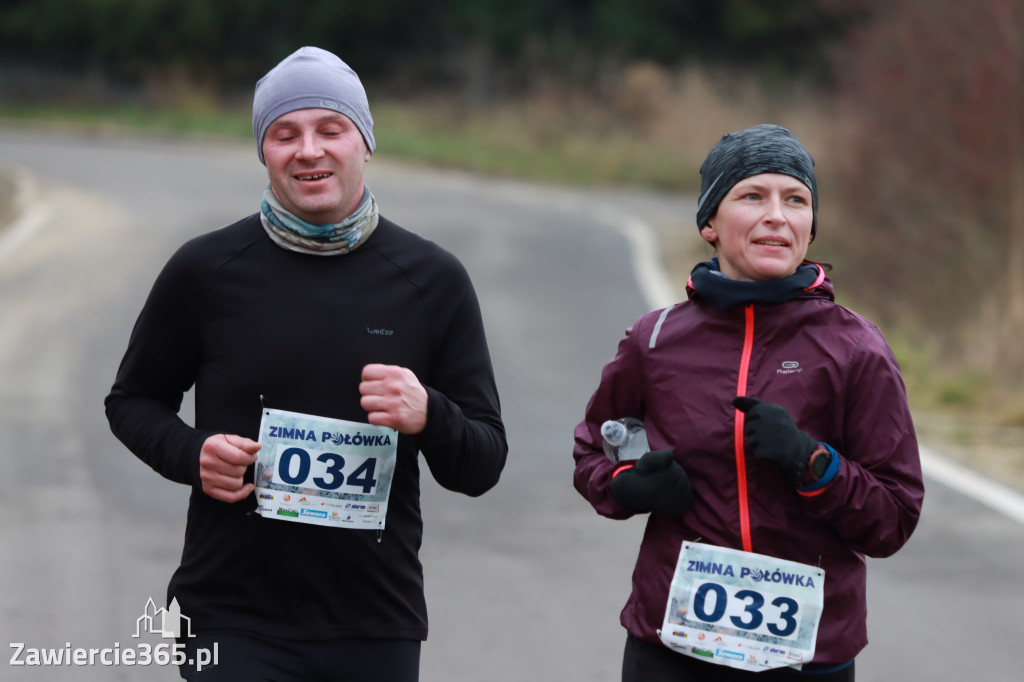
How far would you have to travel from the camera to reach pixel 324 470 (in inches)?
122

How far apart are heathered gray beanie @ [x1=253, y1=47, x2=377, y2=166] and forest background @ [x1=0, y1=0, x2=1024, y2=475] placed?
6683 mm

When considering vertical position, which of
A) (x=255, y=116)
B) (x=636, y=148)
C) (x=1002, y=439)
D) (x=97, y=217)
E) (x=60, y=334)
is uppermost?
(x=636, y=148)

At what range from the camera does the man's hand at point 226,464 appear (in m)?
3.00

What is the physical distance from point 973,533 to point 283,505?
5.12m

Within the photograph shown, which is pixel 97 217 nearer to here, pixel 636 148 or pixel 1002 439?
pixel 1002 439

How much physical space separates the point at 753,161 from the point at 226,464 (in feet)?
4.04

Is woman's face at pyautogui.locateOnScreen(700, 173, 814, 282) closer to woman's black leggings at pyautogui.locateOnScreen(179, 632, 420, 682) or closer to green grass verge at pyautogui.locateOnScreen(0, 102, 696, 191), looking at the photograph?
woman's black leggings at pyautogui.locateOnScreen(179, 632, 420, 682)

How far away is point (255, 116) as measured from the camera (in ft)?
10.7

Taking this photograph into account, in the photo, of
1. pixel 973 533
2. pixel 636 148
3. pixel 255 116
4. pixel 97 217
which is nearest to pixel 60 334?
pixel 97 217

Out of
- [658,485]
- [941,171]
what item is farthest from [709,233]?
[941,171]

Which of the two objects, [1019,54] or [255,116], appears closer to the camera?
[255,116]

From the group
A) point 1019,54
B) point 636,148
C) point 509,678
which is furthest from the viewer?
point 636,148

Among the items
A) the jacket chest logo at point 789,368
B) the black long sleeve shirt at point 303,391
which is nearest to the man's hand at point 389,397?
the black long sleeve shirt at point 303,391

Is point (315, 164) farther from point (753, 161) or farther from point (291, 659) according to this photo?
point (291, 659)
